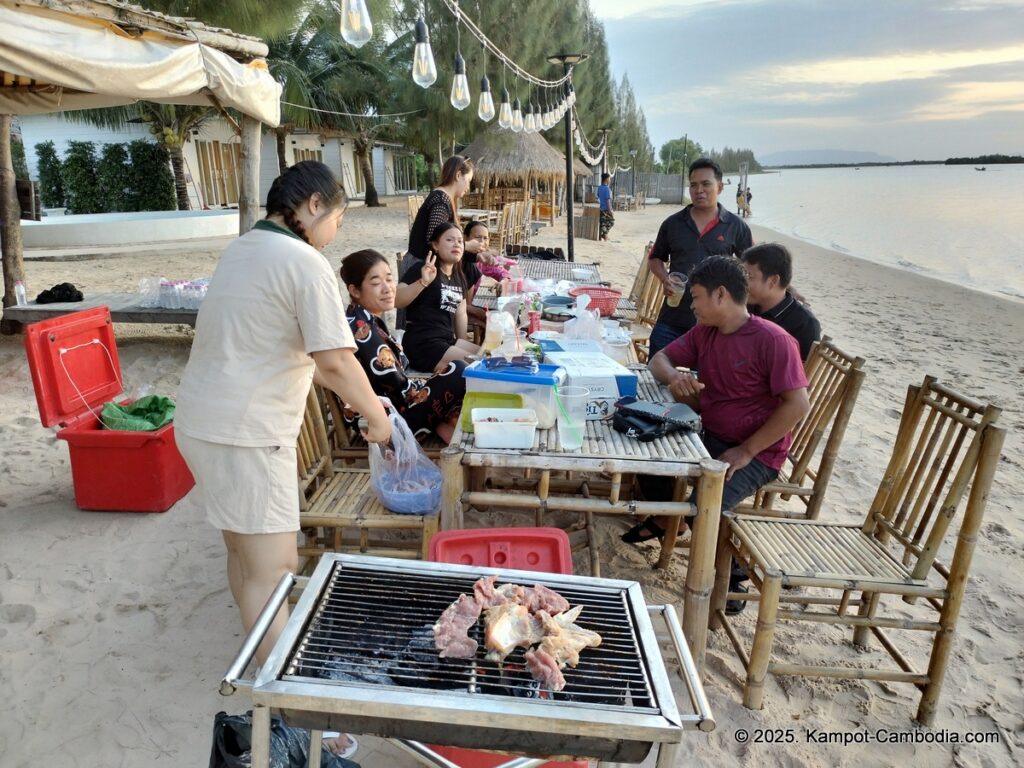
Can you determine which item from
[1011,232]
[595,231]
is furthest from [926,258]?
[595,231]

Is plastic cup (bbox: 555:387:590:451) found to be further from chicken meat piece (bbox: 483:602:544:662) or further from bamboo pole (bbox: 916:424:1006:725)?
bamboo pole (bbox: 916:424:1006:725)

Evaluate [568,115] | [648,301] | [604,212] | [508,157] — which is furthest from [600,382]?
[508,157]

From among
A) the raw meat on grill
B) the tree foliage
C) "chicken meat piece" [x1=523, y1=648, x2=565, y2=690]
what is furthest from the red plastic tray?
the tree foliage

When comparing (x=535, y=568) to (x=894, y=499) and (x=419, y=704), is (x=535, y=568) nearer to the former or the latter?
(x=419, y=704)

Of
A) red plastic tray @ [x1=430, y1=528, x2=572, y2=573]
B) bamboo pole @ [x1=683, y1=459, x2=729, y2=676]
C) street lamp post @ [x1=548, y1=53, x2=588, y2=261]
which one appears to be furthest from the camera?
street lamp post @ [x1=548, y1=53, x2=588, y2=261]

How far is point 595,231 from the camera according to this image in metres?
18.0

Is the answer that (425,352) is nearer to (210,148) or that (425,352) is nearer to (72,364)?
(72,364)

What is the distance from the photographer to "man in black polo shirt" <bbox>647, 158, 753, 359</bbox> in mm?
4301

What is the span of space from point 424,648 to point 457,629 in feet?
0.28

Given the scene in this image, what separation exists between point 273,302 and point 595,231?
16940mm

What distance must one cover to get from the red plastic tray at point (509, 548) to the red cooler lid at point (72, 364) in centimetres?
237

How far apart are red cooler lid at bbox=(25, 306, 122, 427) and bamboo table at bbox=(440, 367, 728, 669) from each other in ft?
7.32

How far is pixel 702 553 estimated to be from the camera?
2.25m

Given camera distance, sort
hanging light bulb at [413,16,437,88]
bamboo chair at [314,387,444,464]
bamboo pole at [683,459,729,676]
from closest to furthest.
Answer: bamboo pole at [683,459,729,676] < bamboo chair at [314,387,444,464] < hanging light bulb at [413,16,437,88]
